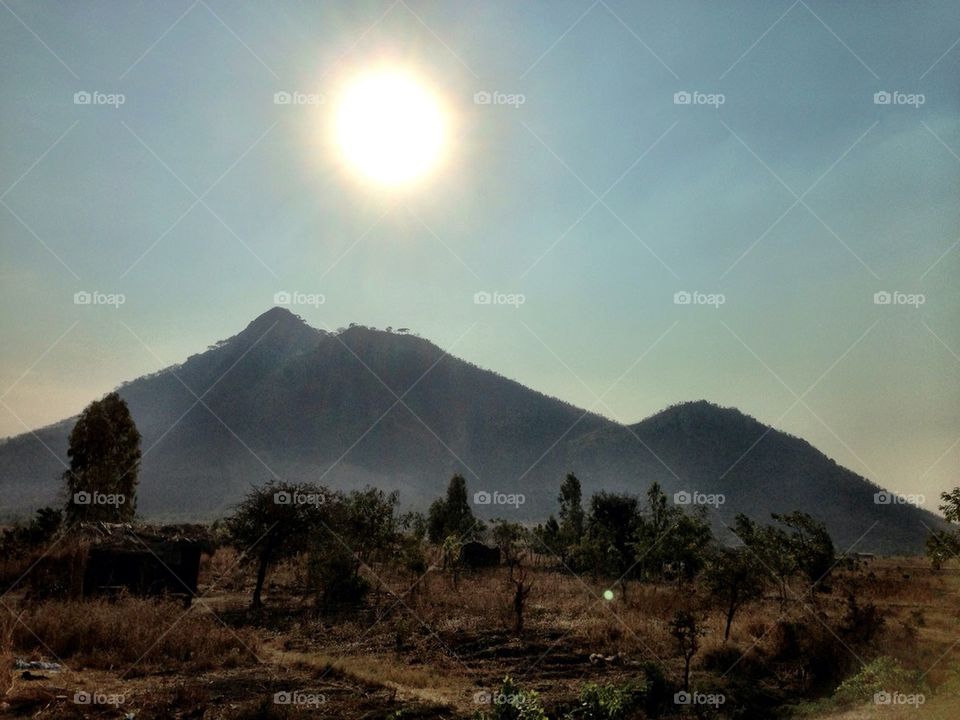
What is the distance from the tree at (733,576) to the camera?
789 inches

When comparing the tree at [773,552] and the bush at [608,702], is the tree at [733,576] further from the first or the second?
the bush at [608,702]

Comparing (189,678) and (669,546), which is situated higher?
(669,546)

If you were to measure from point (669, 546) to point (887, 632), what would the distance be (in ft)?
29.5

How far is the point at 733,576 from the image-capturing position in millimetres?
20172

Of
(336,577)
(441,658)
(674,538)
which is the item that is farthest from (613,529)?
(441,658)

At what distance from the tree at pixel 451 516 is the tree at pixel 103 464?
83.0 ft

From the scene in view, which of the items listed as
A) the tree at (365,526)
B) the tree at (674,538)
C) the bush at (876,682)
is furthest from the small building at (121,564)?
the bush at (876,682)

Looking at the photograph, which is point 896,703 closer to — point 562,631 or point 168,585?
point 562,631

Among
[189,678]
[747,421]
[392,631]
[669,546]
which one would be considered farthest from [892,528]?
[189,678]

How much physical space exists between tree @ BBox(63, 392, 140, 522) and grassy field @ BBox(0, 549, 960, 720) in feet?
55.6

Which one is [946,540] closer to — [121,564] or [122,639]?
[122,639]

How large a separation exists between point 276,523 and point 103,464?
19.5 meters

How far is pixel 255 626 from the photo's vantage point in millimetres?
23422

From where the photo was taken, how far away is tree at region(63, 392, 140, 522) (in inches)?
1554
